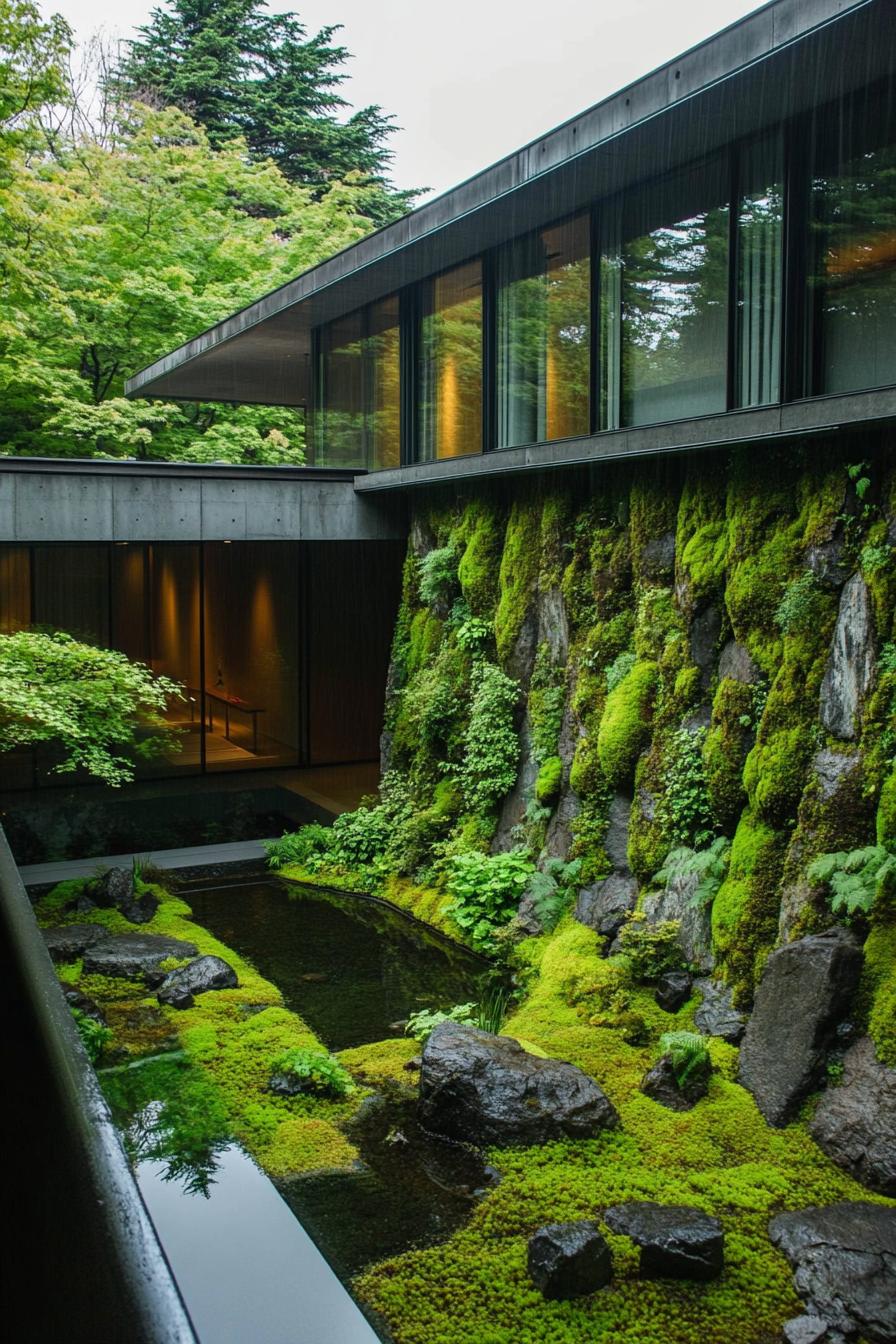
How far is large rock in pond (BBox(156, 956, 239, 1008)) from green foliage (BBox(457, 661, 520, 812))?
3929 millimetres

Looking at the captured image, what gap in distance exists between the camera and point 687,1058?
350 inches

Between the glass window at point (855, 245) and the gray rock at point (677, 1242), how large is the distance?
6.32 m

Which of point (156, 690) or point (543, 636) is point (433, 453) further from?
point (156, 690)

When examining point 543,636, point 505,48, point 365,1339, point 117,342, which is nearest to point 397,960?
point 543,636

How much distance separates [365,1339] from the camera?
245 inches

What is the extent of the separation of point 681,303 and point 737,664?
11.4 feet

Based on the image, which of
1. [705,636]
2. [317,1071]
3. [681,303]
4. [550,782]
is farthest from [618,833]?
[681,303]

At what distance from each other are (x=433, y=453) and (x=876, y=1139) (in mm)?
10524

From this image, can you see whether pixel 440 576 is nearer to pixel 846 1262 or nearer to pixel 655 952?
pixel 655 952

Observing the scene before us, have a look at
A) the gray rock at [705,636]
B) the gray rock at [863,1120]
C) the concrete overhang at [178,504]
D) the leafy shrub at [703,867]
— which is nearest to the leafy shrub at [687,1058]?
the gray rock at [863,1120]

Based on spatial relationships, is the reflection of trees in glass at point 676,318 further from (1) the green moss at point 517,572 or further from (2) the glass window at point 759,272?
(1) the green moss at point 517,572

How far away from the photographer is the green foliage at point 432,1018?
416 inches

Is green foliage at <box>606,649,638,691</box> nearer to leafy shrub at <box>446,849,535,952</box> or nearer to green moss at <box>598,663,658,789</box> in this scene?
green moss at <box>598,663,658,789</box>

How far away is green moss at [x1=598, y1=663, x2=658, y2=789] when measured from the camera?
11922 mm
